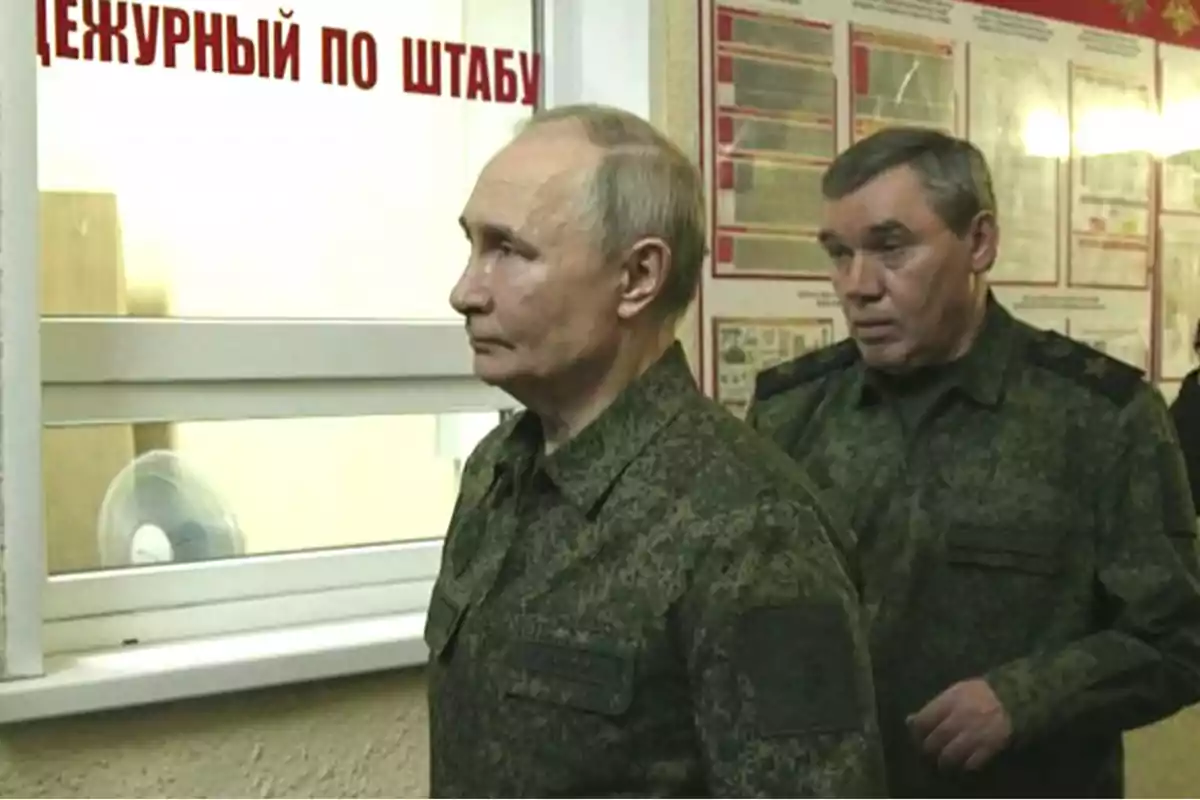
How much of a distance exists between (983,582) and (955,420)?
186 mm

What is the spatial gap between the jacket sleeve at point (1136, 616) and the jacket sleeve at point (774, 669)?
0.60 metres

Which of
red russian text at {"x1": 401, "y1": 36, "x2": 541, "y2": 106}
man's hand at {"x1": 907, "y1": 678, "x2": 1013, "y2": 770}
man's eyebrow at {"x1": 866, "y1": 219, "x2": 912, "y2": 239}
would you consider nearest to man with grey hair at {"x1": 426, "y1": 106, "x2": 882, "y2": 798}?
man's hand at {"x1": 907, "y1": 678, "x2": 1013, "y2": 770}

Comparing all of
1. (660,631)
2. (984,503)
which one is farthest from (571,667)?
(984,503)

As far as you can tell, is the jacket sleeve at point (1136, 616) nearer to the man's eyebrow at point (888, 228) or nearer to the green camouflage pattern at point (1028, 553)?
the green camouflage pattern at point (1028, 553)

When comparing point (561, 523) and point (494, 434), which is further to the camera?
point (494, 434)

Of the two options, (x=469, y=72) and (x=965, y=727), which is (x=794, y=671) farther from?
(x=469, y=72)

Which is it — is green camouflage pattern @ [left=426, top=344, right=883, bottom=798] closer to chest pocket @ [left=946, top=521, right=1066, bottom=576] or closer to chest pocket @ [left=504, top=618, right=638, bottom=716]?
chest pocket @ [left=504, top=618, right=638, bottom=716]

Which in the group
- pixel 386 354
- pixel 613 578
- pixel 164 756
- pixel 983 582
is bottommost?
pixel 164 756

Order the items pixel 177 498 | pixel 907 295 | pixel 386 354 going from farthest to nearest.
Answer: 1. pixel 386 354
2. pixel 177 498
3. pixel 907 295

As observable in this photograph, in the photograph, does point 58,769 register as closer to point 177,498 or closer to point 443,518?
point 177,498

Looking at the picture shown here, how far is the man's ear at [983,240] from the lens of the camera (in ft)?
5.77

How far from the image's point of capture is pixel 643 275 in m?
1.19

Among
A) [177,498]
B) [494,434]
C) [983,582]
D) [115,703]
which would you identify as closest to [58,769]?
[115,703]

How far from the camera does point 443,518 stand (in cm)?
210
